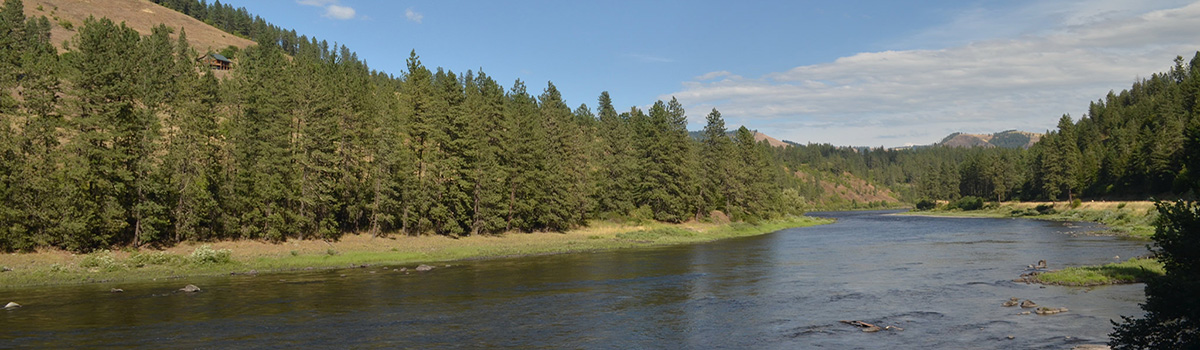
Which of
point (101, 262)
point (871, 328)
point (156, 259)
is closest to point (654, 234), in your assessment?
point (156, 259)

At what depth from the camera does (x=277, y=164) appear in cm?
5788

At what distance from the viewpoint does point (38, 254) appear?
149 feet

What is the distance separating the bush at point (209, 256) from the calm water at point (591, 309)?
5.48m

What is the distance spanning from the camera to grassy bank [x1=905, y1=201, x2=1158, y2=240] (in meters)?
77.8

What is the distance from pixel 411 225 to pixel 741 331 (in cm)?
5125

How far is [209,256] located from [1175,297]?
176 feet

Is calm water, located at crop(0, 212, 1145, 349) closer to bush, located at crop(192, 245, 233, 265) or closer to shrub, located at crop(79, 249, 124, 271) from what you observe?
bush, located at crop(192, 245, 233, 265)

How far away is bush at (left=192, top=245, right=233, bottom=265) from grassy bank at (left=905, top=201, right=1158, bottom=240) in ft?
265

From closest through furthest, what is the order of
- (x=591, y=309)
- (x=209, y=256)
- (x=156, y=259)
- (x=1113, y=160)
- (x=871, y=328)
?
(x=871, y=328) < (x=591, y=309) < (x=156, y=259) < (x=209, y=256) < (x=1113, y=160)

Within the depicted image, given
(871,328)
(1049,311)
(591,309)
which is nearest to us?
(871,328)

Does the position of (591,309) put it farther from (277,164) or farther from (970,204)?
(970,204)

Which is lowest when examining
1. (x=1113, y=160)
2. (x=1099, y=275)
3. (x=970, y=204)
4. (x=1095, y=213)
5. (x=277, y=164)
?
(x=1099, y=275)

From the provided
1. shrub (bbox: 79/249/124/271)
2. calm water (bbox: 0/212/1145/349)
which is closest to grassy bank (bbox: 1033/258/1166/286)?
calm water (bbox: 0/212/1145/349)

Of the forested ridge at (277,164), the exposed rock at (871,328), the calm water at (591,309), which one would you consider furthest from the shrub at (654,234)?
the exposed rock at (871,328)
